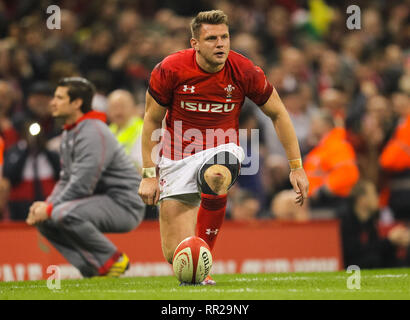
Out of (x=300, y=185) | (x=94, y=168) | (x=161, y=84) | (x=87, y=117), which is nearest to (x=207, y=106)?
(x=161, y=84)

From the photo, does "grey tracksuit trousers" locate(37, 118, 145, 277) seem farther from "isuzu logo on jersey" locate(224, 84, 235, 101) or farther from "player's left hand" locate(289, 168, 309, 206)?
"player's left hand" locate(289, 168, 309, 206)

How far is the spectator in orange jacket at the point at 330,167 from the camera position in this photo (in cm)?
1105

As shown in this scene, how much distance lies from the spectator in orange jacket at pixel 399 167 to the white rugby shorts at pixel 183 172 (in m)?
4.64

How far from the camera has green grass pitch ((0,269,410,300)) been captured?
19.5 feet

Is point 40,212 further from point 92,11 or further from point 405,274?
point 92,11

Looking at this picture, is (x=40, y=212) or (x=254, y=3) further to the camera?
(x=254, y=3)

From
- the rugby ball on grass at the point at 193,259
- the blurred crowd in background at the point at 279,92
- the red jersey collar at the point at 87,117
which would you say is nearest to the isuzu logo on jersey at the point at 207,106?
the rugby ball on grass at the point at 193,259

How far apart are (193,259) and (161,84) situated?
149 centimetres

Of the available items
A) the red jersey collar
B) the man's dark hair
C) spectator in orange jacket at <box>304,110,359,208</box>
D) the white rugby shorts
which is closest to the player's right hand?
the white rugby shorts

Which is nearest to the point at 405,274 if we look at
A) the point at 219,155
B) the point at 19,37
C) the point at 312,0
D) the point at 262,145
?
the point at 219,155

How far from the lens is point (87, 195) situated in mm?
8805

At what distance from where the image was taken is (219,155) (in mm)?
6867

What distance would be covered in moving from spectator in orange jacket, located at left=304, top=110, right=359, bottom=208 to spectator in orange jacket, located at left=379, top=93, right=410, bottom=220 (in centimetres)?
46
